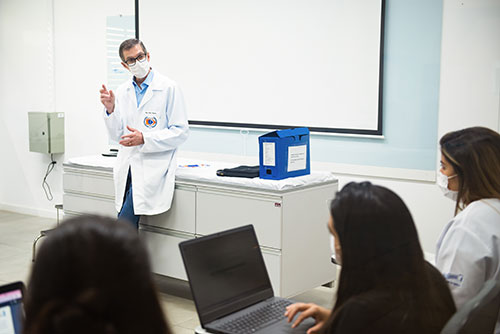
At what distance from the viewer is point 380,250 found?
5.57 ft

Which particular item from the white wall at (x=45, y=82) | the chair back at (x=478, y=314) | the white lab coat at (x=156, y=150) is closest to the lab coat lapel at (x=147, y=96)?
the white lab coat at (x=156, y=150)

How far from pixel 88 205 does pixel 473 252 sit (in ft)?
10.9

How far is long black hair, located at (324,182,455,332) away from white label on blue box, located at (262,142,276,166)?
7.43ft

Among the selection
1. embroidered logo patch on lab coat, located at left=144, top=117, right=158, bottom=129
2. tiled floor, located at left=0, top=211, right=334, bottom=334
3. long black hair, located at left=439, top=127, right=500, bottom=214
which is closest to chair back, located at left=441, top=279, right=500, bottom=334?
long black hair, located at left=439, top=127, right=500, bottom=214

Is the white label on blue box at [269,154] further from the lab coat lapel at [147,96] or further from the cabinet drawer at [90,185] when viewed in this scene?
the cabinet drawer at [90,185]

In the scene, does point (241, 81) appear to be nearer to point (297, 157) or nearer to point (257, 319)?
point (297, 157)

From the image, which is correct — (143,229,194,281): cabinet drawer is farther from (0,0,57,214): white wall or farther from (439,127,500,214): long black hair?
(0,0,57,214): white wall

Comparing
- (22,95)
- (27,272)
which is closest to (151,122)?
(27,272)

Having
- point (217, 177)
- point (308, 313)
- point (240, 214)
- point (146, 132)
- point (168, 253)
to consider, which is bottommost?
point (168, 253)

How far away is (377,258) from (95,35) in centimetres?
581

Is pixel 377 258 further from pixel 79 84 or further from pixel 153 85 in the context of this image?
pixel 79 84

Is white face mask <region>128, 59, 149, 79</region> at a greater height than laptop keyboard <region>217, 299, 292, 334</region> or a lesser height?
greater

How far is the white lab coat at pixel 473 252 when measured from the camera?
229 centimetres

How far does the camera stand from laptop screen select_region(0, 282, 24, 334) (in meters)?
1.42
